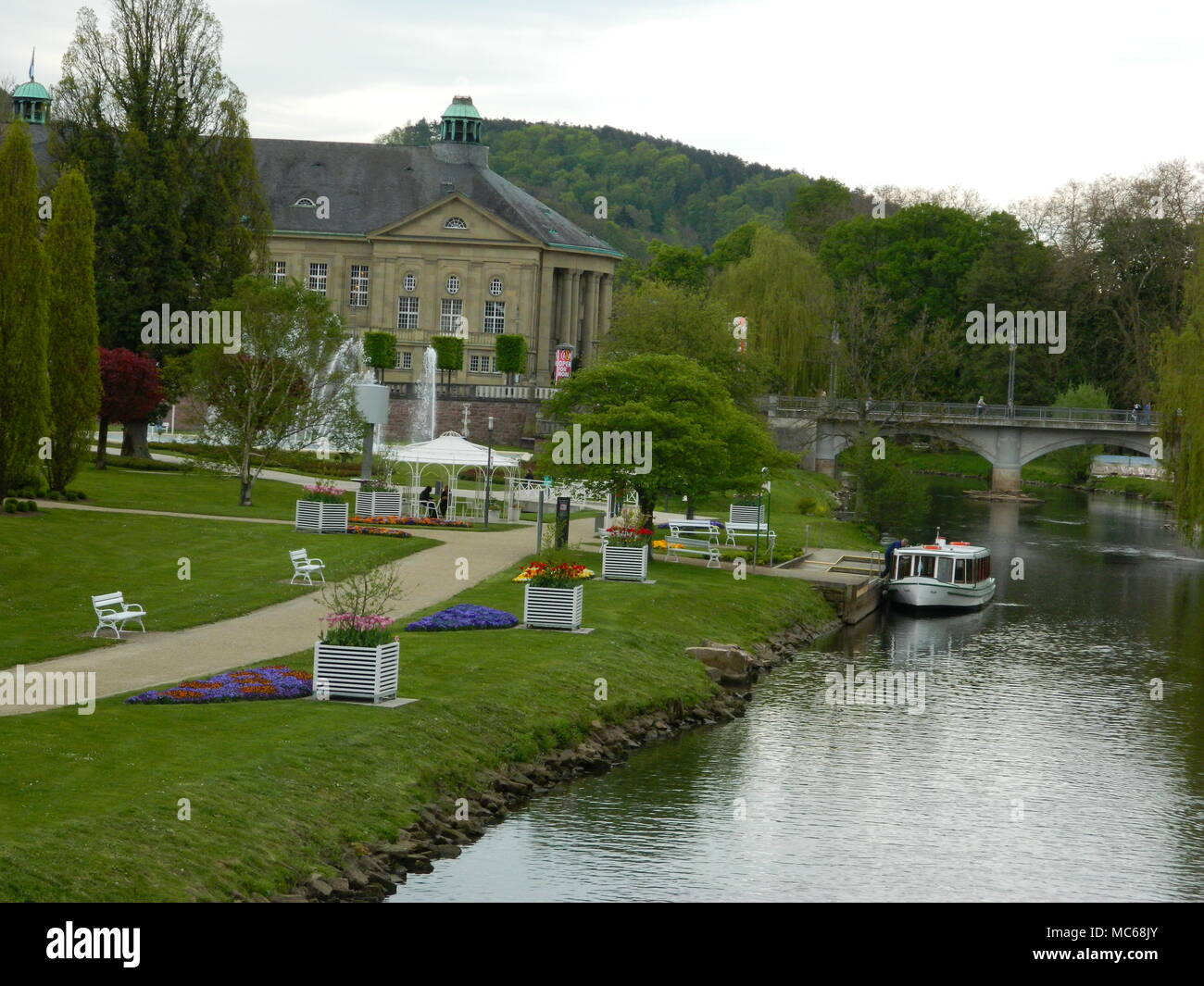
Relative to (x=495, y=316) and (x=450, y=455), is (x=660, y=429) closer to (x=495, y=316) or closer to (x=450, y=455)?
(x=450, y=455)

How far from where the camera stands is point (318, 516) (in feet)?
158

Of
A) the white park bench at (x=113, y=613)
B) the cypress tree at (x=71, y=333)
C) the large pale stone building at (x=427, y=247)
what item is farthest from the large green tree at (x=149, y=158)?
the large pale stone building at (x=427, y=247)

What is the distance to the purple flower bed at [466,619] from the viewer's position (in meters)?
34.7

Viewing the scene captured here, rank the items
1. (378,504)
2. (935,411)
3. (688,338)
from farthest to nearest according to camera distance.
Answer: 1. (935,411)
2. (688,338)
3. (378,504)

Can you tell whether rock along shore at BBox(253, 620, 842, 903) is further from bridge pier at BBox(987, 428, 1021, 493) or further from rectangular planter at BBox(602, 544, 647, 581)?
bridge pier at BBox(987, 428, 1021, 493)

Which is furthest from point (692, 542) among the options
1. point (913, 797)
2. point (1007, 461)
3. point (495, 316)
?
point (495, 316)

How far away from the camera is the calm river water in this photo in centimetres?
2347

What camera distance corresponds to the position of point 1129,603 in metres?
A: 54.7

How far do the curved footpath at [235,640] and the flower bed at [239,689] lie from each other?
0.68m

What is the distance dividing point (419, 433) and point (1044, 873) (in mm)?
72809

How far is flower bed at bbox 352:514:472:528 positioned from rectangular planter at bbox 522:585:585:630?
1635cm

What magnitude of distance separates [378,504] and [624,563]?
37.6 feet

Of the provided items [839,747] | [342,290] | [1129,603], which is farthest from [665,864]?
[342,290]

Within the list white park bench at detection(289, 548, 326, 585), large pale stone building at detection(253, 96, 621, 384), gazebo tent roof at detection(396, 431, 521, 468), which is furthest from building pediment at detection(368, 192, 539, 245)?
white park bench at detection(289, 548, 326, 585)
